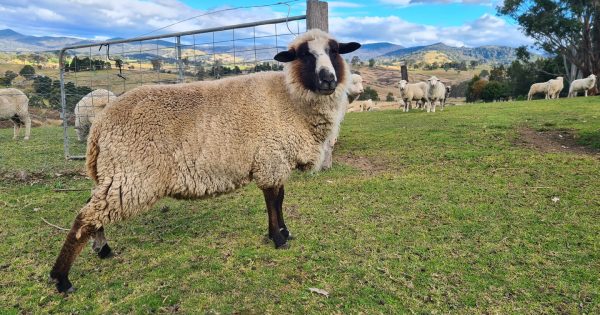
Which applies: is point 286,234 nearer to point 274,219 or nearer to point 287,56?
point 274,219

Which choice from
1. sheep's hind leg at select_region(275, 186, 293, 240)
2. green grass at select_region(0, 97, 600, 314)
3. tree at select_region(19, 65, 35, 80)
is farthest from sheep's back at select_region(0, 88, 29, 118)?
sheep's hind leg at select_region(275, 186, 293, 240)

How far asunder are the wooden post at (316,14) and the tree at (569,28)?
3926 cm

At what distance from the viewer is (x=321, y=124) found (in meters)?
4.99

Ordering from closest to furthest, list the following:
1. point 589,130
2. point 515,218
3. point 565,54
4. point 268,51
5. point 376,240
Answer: point 376,240 → point 515,218 → point 268,51 → point 589,130 → point 565,54

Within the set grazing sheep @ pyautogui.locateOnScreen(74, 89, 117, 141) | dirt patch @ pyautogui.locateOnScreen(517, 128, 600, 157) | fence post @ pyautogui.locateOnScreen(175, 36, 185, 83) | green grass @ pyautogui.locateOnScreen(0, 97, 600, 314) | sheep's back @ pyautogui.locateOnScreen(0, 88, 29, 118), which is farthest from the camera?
sheep's back @ pyautogui.locateOnScreen(0, 88, 29, 118)

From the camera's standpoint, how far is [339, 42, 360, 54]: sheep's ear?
16.9 feet

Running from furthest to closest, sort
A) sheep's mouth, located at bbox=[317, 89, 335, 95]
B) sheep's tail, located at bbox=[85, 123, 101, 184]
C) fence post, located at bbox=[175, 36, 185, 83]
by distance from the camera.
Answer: fence post, located at bbox=[175, 36, 185, 83], sheep's mouth, located at bbox=[317, 89, 335, 95], sheep's tail, located at bbox=[85, 123, 101, 184]

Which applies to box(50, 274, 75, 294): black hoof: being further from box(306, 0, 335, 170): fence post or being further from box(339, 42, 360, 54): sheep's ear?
box(306, 0, 335, 170): fence post

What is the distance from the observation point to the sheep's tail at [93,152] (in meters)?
4.19

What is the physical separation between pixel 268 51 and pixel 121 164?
4184mm

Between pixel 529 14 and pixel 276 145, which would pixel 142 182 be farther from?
pixel 529 14

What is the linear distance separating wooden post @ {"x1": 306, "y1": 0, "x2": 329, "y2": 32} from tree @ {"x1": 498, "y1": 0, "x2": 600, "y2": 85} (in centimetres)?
3926

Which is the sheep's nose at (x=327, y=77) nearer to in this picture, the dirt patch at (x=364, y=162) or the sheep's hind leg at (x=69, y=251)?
the sheep's hind leg at (x=69, y=251)

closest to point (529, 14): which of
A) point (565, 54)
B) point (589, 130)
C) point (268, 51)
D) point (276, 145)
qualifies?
point (565, 54)
